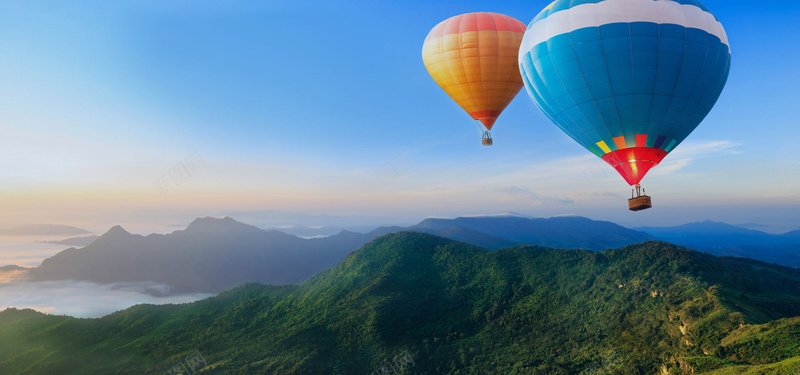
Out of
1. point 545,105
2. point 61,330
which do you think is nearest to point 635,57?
point 545,105

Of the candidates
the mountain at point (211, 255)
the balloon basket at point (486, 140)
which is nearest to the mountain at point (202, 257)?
the mountain at point (211, 255)

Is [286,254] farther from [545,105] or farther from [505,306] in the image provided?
[545,105]

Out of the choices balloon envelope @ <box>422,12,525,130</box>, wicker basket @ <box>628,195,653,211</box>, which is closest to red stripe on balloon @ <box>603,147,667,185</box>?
wicker basket @ <box>628,195,653,211</box>

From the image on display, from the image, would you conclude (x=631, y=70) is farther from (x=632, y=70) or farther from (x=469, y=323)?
(x=469, y=323)

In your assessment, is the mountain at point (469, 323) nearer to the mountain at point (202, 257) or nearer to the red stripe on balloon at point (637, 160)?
the red stripe on balloon at point (637, 160)

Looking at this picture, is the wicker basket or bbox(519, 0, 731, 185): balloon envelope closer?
bbox(519, 0, 731, 185): balloon envelope

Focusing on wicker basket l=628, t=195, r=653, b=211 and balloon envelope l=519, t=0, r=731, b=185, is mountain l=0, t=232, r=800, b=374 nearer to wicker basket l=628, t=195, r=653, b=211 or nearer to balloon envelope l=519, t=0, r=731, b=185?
wicker basket l=628, t=195, r=653, b=211

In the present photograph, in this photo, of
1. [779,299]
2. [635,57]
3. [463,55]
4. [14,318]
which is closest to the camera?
[635,57]

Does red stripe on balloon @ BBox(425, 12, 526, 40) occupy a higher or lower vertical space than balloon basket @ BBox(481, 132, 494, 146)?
higher
